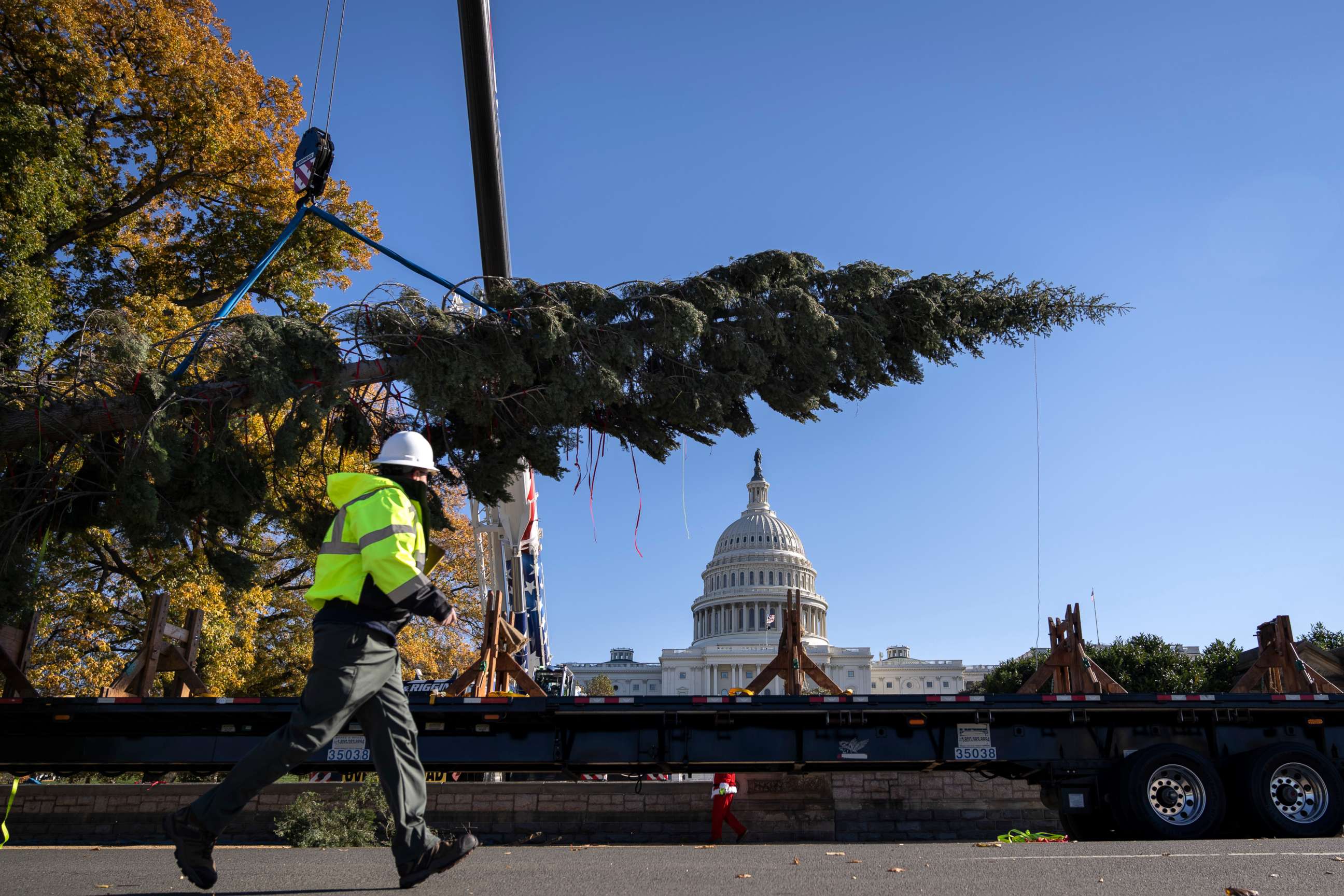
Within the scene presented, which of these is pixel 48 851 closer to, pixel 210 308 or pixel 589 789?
pixel 589 789

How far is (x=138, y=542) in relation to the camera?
426 inches

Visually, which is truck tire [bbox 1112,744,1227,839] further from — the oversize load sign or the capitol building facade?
the capitol building facade

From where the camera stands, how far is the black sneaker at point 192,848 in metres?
4.59

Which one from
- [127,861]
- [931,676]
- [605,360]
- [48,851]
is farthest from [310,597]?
[931,676]

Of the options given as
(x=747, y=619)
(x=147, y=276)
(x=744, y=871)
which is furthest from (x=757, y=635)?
(x=744, y=871)

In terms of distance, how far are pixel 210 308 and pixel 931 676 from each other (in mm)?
107301

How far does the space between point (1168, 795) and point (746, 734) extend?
3.61 metres

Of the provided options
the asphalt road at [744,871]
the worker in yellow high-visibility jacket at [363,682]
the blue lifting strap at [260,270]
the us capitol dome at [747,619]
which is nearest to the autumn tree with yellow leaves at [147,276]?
the blue lifting strap at [260,270]

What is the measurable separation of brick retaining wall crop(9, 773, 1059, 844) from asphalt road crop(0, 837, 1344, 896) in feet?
14.5

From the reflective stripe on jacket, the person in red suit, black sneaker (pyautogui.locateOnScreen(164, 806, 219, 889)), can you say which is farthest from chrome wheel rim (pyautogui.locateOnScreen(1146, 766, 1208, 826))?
black sneaker (pyautogui.locateOnScreen(164, 806, 219, 889))

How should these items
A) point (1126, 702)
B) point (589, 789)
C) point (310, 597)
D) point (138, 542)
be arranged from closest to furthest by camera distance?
point (310, 597) → point (1126, 702) → point (138, 542) → point (589, 789)

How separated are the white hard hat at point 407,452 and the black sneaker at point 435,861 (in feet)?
5.90

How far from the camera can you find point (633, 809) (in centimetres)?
1216

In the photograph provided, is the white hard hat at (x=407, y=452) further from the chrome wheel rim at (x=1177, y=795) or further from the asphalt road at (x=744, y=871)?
the chrome wheel rim at (x=1177, y=795)
